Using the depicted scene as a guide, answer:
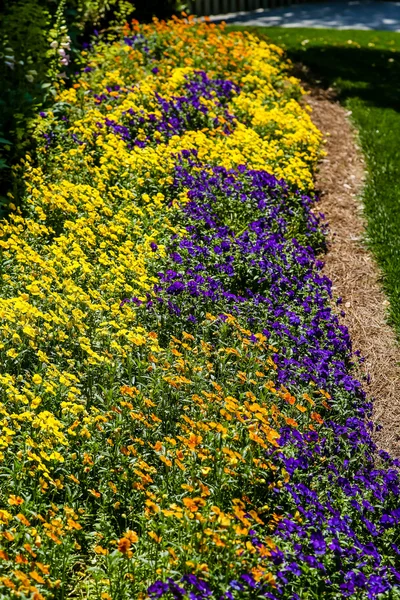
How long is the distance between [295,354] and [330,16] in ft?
35.9

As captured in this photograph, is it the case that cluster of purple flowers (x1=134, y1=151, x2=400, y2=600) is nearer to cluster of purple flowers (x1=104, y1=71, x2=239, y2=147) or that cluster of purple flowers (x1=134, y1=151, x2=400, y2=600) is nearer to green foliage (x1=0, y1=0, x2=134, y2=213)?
cluster of purple flowers (x1=104, y1=71, x2=239, y2=147)

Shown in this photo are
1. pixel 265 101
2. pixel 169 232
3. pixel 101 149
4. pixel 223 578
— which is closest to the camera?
pixel 223 578

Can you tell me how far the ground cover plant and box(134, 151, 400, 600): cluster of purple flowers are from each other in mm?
14

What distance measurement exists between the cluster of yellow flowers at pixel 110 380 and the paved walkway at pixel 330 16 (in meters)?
6.58

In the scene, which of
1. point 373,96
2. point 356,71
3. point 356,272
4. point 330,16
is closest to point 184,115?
point 356,272

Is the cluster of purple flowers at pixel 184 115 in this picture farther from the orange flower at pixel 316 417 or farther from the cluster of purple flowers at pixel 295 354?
the orange flower at pixel 316 417

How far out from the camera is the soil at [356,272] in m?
5.05

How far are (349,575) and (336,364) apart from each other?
1.59 meters

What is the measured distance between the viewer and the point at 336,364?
15.9 feet

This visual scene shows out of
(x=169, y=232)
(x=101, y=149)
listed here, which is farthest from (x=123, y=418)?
(x=101, y=149)

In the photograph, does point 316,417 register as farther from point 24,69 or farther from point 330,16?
point 330,16

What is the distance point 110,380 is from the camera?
4422 mm

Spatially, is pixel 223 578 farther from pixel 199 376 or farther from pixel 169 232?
pixel 169 232

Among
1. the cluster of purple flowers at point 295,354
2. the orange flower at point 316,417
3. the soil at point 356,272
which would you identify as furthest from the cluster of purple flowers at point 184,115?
the orange flower at point 316,417
